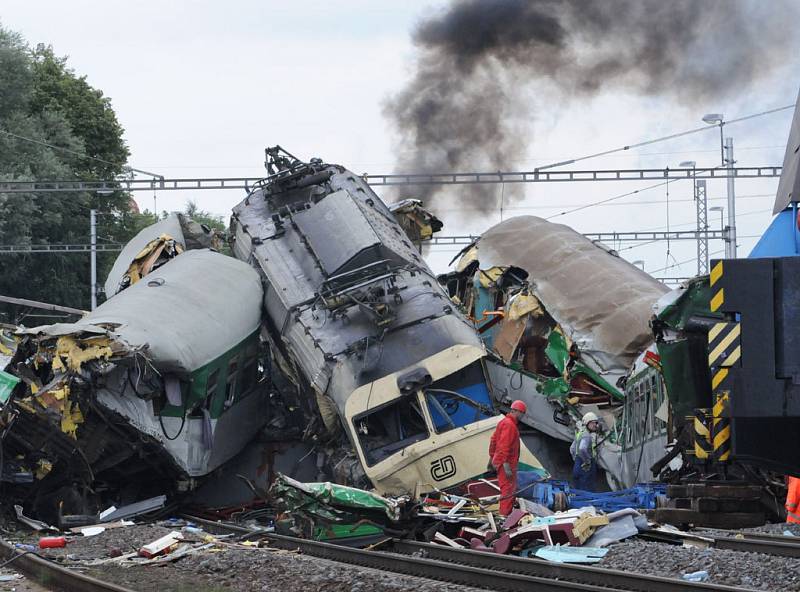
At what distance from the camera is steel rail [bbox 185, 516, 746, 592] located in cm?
789

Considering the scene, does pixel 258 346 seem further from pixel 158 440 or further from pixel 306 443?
pixel 158 440

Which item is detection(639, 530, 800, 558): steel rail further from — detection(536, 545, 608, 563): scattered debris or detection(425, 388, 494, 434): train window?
detection(425, 388, 494, 434): train window

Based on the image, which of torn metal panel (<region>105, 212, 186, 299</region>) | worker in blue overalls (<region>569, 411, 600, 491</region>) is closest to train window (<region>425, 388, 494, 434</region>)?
worker in blue overalls (<region>569, 411, 600, 491</region>)

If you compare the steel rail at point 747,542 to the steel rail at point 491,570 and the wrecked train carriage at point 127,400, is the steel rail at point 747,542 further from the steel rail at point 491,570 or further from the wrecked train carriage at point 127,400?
the wrecked train carriage at point 127,400

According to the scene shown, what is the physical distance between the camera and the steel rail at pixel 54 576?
331 inches

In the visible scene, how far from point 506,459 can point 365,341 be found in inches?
160

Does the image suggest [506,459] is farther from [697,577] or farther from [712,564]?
[697,577]

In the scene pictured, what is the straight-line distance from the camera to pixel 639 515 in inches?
442

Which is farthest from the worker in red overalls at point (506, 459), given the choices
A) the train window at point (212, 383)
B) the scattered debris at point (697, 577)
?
the train window at point (212, 383)

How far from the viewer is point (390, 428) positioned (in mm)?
14945

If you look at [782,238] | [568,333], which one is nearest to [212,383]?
[568,333]

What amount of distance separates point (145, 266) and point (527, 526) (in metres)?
11.6

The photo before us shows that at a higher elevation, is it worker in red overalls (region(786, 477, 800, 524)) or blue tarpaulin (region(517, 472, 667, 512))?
worker in red overalls (region(786, 477, 800, 524))

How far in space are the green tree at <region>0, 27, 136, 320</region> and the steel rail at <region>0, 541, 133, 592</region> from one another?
120 ft
